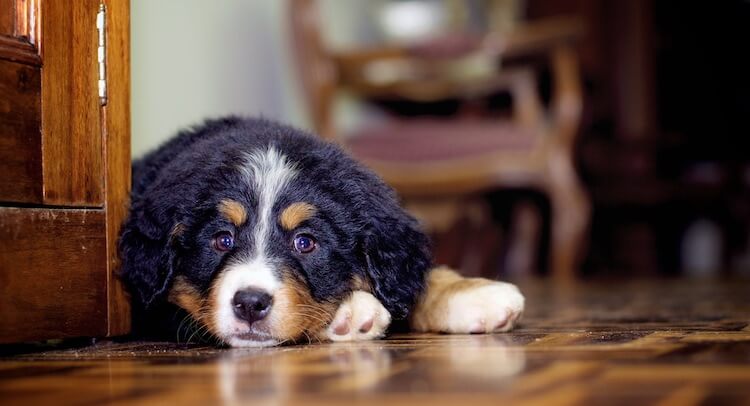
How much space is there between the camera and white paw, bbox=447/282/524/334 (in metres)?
2.10

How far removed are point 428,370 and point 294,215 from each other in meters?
0.73

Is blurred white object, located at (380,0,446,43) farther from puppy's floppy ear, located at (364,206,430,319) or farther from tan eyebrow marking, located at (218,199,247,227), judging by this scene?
tan eyebrow marking, located at (218,199,247,227)

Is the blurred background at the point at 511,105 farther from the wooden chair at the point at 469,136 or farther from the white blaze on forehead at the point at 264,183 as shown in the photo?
the white blaze on forehead at the point at 264,183

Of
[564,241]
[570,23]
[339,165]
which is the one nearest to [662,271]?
[564,241]

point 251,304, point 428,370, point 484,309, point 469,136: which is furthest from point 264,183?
point 469,136

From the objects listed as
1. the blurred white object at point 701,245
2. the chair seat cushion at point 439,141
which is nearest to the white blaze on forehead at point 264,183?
the chair seat cushion at point 439,141

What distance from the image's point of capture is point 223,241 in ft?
6.69

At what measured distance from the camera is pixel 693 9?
24.2 feet

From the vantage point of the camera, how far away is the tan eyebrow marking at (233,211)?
2.02 m

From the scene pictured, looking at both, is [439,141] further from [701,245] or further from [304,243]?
[701,245]

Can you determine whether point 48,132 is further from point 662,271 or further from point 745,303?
point 662,271

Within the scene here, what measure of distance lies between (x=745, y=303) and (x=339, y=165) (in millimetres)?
1534

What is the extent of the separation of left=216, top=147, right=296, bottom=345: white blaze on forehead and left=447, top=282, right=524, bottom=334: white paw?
1.39ft

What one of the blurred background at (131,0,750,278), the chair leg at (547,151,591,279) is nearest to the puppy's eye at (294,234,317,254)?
the blurred background at (131,0,750,278)
